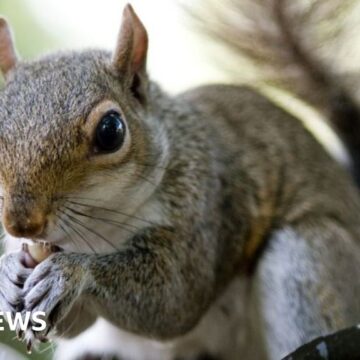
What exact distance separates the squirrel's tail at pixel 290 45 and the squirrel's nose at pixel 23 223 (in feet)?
2.59

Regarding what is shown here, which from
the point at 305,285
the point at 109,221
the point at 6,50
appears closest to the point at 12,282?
the point at 109,221

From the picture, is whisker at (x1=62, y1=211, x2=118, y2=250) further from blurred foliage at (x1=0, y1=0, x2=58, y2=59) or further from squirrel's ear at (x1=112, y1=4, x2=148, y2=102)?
blurred foliage at (x1=0, y1=0, x2=58, y2=59)

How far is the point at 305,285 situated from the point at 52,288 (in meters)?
0.54

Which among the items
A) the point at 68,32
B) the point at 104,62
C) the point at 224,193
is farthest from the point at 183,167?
the point at 68,32

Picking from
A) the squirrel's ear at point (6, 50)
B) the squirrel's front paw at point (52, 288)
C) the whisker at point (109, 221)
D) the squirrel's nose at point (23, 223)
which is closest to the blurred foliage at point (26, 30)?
the squirrel's ear at point (6, 50)

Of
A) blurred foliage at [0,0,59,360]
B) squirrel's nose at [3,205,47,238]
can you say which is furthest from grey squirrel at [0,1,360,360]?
blurred foliage at [0,0,59,360]

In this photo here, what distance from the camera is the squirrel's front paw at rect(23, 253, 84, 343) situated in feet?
4.09

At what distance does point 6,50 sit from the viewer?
4.81ft

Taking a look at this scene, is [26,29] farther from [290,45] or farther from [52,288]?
[52,288]

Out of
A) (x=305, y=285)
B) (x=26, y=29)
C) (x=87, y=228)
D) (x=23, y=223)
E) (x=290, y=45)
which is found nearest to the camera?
(x=23, y=223)

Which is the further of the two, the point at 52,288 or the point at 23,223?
the point at 52,288

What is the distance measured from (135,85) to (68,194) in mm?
327

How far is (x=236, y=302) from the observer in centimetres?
170

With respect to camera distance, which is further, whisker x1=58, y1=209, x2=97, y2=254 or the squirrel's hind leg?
the squirrel's hind leg
